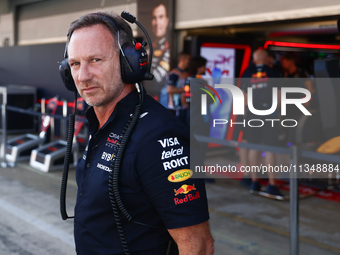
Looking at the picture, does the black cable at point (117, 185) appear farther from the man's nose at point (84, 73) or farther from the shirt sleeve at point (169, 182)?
the man's nose at point (84, 73)

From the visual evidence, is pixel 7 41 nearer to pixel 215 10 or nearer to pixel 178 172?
pixel 215 10

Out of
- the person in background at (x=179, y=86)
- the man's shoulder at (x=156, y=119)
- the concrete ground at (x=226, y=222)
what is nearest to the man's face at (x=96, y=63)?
the man's shoulder at (x=156, y=119)

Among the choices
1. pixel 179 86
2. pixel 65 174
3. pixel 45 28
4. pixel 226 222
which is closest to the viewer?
pixel 65 174

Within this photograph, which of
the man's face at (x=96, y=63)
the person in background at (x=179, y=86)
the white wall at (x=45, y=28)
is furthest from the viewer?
the white wall at (x=45, y=28)

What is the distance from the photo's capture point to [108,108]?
156cm

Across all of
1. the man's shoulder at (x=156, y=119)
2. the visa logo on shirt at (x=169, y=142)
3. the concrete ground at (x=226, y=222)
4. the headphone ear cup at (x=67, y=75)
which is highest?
the headphone ear cup at (x=67, y=75)

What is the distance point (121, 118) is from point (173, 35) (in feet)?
19.2

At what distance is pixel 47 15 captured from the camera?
416 inches

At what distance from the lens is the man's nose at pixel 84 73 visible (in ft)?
4.71

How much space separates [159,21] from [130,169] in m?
6.17

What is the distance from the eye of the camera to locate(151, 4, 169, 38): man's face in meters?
7.11

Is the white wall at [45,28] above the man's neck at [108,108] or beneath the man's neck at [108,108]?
above

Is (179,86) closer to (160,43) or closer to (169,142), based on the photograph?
(160,43)

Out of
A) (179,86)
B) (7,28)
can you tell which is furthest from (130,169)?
(7,28)
